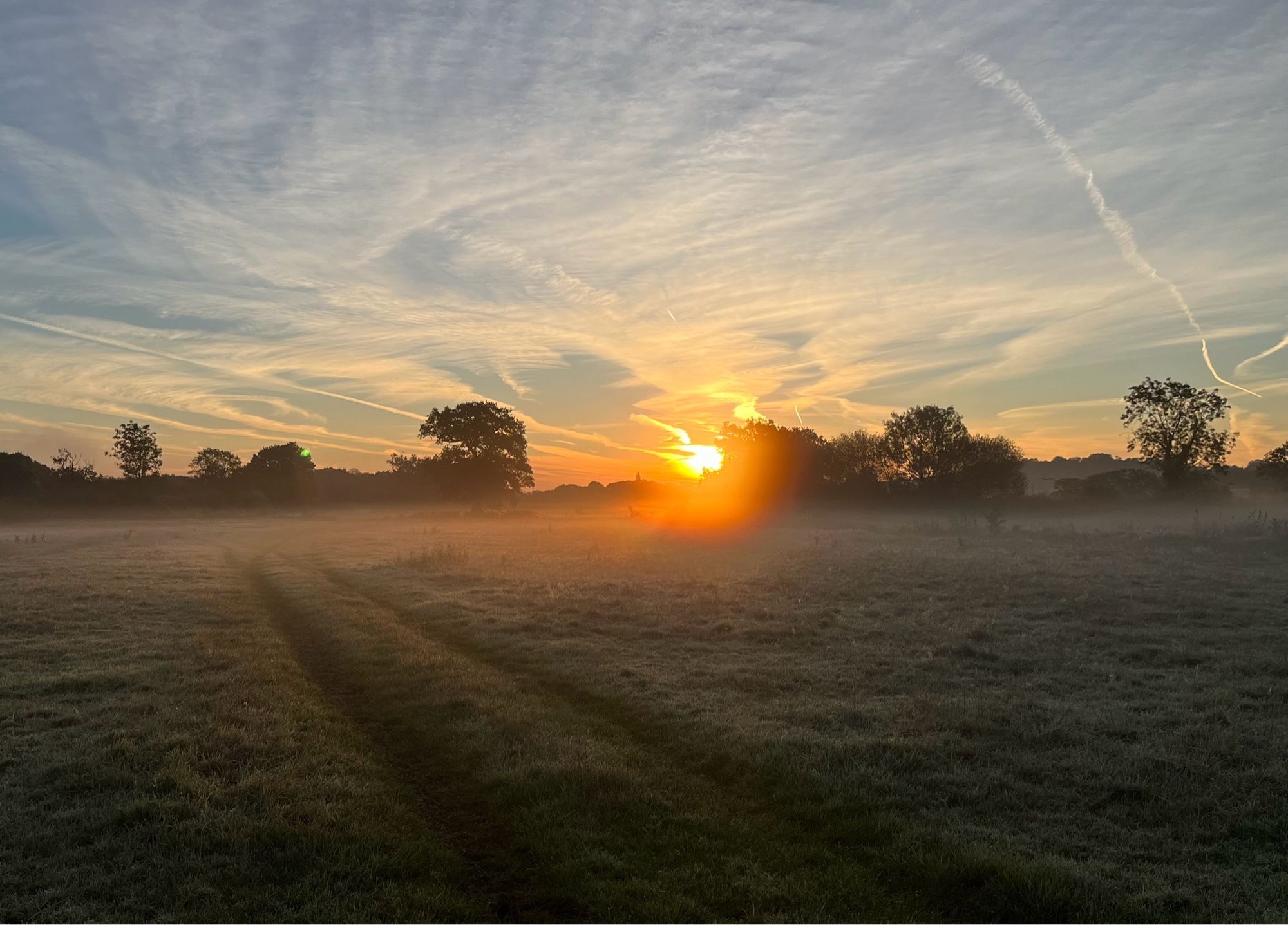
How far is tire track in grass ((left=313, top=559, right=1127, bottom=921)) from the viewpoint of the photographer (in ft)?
20.6

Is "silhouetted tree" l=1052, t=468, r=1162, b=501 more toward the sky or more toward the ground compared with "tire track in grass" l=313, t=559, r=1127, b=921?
more toward the sky

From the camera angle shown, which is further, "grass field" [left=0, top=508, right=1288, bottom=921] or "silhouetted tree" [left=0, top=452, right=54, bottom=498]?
"silhouetted tree" [left=0, top=452, right=54, bottom=498]

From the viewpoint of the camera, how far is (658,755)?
981 cm

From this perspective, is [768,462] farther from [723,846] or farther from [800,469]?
A: [723,846]

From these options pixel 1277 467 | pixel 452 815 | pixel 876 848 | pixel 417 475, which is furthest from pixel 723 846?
pixel 417 475

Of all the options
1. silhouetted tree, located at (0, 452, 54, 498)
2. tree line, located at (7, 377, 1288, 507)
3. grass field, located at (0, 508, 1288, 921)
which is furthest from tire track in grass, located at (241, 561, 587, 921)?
silhouetted tree, located at (0, 452, 54, 498)

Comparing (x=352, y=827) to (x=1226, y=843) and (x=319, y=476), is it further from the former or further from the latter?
(x=319, y=476)

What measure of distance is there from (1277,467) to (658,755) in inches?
2728

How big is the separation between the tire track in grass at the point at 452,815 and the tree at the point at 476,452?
226ft

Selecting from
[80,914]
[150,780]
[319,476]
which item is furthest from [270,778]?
[319,476]

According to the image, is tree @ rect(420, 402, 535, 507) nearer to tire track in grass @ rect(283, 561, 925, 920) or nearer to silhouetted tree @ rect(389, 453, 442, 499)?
silhouetted tree @ rect(389, 453, 442, 499)

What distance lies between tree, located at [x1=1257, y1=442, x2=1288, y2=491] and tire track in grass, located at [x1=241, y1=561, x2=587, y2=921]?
70.7 meters

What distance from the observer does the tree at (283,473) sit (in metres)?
105

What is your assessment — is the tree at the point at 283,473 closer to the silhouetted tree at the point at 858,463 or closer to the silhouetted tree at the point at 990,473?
the silhouetted tree at the point at 858,463
